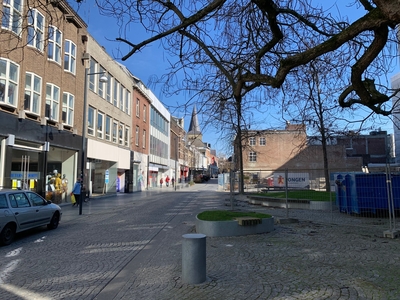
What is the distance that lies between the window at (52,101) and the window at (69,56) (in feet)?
7.00

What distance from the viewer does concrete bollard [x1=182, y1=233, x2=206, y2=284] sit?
16.5ft

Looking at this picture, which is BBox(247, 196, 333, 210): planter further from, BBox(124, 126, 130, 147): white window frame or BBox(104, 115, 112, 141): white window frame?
BBox(124, 126, 130, 147): white window frame

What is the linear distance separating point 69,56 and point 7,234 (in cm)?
1596

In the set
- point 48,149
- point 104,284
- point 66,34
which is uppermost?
point 66,34

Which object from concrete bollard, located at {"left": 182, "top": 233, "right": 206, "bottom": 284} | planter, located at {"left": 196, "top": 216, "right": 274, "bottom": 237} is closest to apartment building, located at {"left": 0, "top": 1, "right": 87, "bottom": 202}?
planter, located at {"left": 196, "top": 216, "right": 274, "bottom": 237}

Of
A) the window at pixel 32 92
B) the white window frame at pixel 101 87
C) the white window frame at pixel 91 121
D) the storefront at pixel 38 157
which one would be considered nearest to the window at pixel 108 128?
the white window frame at pixel 101 87

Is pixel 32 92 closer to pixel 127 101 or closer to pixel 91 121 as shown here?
pixel 91 121

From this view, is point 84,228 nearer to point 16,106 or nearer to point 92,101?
point 16,106

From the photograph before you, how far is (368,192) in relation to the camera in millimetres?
12359

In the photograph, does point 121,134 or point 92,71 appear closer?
point 92,71

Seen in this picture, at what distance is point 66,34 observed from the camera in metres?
21.3

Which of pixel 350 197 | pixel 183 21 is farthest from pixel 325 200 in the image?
pixel 183 21

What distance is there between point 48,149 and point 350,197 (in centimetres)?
1608

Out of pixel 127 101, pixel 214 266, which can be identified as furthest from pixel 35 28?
pixel 127 101
